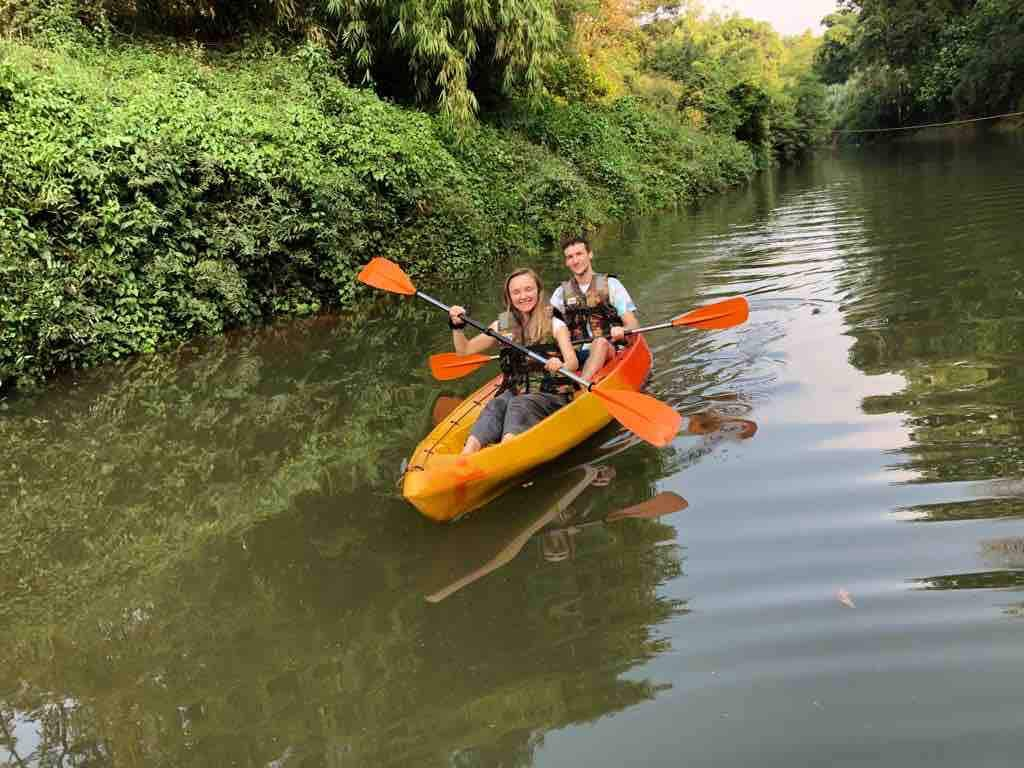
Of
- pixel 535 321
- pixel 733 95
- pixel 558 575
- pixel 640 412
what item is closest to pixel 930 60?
pixel 733 95

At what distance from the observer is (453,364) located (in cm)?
617

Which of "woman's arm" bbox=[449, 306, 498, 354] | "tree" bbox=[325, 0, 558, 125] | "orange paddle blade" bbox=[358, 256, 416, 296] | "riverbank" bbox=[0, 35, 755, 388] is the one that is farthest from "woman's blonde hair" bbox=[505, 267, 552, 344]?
"tree" bbox=[325, 0, 558, 125]

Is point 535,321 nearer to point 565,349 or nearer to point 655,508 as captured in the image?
point 565,349

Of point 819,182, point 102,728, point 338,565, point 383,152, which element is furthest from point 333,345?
point 819,182

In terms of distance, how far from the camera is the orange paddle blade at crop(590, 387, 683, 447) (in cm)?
417

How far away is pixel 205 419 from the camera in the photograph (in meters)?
6.05

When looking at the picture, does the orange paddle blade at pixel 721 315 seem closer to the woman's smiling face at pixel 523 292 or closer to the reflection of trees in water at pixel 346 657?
the woman's smiling face at pixel 523 292

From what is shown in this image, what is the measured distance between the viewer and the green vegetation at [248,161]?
7.13 meters

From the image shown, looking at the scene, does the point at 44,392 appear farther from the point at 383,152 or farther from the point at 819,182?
the point at 819,182

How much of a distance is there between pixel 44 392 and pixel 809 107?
4028 centimetres

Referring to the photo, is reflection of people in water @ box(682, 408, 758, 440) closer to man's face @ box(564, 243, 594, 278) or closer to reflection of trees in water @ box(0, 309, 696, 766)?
reflection of trees in water @ box(0, 309, 696, 766)

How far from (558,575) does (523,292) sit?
207 centimetres

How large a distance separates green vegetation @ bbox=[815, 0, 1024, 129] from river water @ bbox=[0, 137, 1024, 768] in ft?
110

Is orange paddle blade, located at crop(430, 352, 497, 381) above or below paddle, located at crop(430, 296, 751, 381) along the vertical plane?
below
